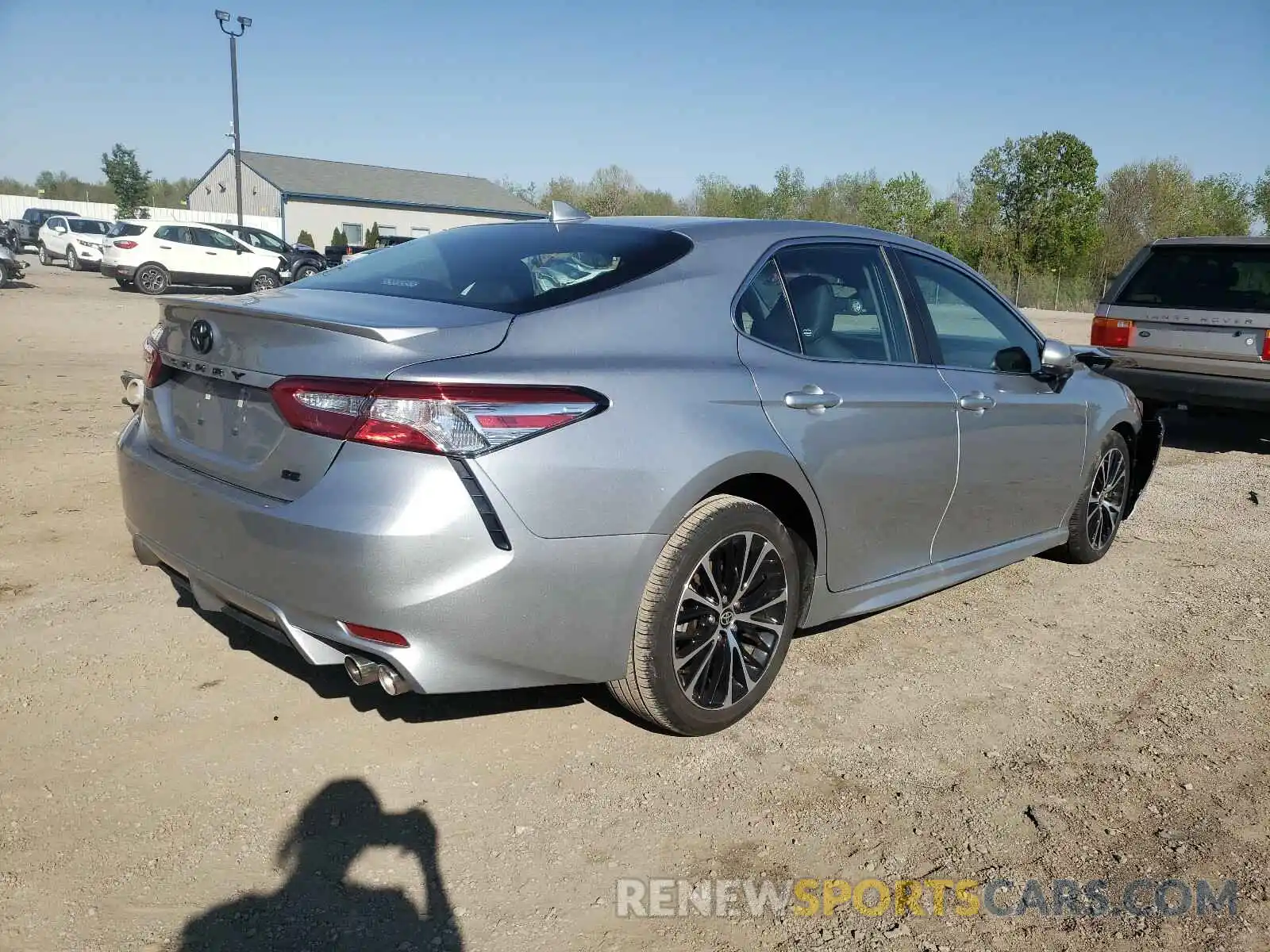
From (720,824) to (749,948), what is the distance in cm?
51

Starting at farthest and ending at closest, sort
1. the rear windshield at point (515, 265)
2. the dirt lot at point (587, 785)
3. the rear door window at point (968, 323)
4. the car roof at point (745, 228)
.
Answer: the rear door window at point (968, 323) → the car roof at point (745, 228) → the rear windshield at point (515, 265) → the dirt lot at point (587, 785)

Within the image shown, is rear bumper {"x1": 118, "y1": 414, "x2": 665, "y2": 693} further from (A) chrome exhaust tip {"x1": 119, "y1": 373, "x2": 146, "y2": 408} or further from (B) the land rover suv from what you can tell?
(B) the land rover suv

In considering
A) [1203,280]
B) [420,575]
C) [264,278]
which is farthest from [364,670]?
[264,278]

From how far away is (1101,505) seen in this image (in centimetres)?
549

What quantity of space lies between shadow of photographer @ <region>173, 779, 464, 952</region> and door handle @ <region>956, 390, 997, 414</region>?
257cm

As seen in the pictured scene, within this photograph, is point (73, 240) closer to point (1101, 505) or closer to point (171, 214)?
point (171, 214)

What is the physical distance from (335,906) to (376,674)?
582 mm

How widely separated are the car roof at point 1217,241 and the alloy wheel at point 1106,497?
3.77 metres

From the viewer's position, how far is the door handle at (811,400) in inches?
135

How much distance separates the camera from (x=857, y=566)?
3.79 meters

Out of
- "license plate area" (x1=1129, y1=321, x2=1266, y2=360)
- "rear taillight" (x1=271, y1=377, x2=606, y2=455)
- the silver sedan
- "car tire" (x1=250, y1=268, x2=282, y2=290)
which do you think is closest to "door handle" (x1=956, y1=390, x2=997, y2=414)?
the silver sedan

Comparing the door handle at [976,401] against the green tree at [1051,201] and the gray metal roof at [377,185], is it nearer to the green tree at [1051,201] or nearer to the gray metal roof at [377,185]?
the green tree at [1051,201]

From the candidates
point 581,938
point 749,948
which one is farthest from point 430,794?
point 749,948

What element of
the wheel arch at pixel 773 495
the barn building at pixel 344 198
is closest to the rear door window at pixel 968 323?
the wheel arch at pixel 773 495
